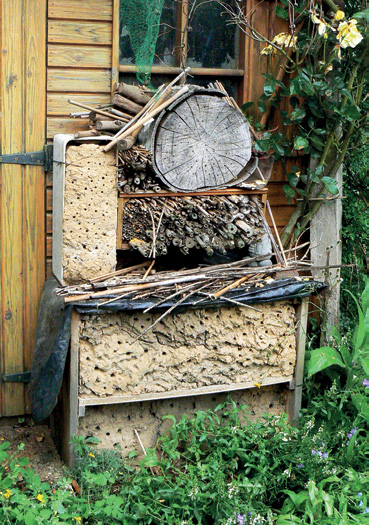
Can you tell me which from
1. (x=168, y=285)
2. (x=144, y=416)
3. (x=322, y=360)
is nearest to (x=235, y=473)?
(x=144, y=416)

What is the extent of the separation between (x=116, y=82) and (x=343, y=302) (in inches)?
95.7

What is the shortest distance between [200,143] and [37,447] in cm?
220

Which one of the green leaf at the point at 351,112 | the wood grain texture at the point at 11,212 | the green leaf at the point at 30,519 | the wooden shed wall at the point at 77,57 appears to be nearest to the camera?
the green leaf at the point at 30,519

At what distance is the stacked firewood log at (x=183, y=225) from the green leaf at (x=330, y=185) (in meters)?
0.73

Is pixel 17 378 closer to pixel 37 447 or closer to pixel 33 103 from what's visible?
pixel 37 447

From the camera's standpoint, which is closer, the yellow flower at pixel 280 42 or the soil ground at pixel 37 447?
the soil ground at pixel 37 447

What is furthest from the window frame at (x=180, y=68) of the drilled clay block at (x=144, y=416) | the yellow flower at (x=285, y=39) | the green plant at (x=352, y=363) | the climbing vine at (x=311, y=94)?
the drilled clay block at (x=144, y=416)

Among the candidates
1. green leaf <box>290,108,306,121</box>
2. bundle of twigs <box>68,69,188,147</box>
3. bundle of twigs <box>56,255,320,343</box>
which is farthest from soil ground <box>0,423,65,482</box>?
green leaf <box>290,108,306,121</box>

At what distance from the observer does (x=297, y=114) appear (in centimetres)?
433

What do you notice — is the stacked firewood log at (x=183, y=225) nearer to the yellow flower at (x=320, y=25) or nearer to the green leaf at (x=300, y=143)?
the green leaf at (x=300, y=143)

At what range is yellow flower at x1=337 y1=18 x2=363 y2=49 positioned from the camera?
395 cm

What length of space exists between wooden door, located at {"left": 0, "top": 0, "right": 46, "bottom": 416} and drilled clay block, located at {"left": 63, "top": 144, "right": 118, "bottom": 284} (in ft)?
1.63

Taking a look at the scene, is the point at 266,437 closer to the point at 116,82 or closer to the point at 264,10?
the point at 116,82

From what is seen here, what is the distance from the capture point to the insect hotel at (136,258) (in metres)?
3.76
